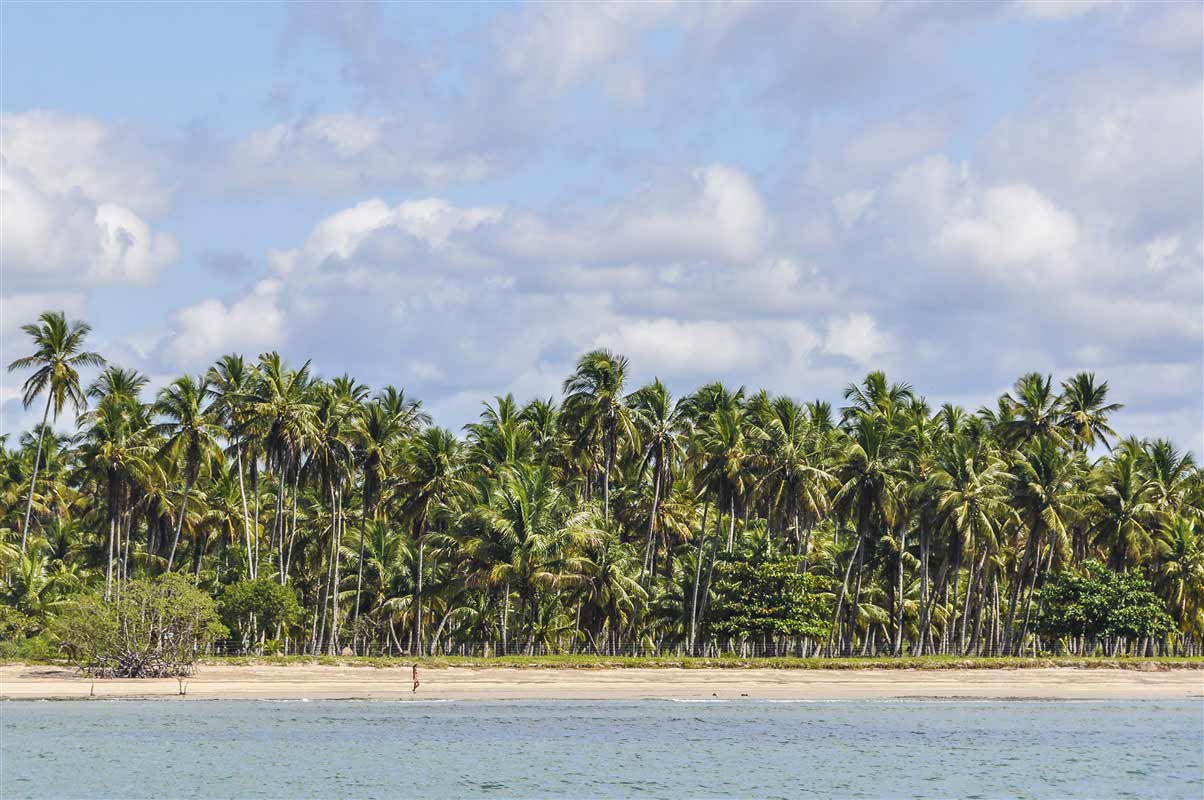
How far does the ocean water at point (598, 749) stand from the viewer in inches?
1505

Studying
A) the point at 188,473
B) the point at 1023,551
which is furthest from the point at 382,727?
the point at 1023,551

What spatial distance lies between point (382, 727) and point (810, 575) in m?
26.7

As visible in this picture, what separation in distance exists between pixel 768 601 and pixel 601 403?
46.7ft

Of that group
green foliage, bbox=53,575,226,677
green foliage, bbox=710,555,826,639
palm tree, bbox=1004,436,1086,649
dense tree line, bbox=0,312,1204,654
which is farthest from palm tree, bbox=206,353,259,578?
palm tree, bbox=1004,436,1086,649

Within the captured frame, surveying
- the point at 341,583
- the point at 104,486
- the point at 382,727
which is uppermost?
the point at 104,486

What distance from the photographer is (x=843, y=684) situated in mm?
61719

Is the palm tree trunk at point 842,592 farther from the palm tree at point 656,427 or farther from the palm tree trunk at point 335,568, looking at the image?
the palm tree trunk at point 335,568

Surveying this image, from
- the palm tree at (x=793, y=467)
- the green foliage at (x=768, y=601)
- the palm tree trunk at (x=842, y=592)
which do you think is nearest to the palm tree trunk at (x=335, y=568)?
the green foliage at (x=768, y=601)

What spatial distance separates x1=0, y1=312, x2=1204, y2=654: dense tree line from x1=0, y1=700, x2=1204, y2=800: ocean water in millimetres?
12008

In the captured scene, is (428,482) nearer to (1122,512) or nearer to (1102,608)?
(1102,608)

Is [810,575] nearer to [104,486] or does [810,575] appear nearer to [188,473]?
[188,473]

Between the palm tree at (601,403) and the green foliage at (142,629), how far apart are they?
77.5ft

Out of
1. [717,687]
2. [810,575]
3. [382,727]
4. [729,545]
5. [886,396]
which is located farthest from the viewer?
[886,396]

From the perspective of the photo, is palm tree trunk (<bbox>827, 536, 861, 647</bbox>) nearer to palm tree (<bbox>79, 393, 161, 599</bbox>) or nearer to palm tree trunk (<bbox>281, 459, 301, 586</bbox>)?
palm tree trunk (<bbox>281, 459, 301, 586</bbox>)
